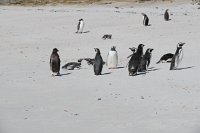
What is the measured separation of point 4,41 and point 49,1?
1319 inches

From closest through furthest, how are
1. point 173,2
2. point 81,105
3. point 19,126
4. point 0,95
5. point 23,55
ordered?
1. point 19,126
2. point 81,105
3. point 0,95
4. point 23,55
5. point 173,2

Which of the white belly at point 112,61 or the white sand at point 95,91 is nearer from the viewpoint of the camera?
the white sand at point 95,91

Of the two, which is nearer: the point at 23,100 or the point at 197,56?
the point at 23,100

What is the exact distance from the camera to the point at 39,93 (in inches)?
530

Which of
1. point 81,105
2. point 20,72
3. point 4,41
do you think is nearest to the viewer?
point 81,105

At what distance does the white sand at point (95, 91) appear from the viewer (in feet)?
33.3

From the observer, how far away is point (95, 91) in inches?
532

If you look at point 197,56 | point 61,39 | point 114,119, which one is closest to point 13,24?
point 61,39

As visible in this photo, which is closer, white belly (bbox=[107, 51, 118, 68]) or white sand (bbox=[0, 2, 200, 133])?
white sand (bbox=[0, 2, 200, 133])

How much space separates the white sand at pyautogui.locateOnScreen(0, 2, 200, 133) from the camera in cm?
1016

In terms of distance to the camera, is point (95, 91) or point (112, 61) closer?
point (95, 91)

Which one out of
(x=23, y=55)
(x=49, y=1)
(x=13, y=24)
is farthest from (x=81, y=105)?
(x=49, y=1)

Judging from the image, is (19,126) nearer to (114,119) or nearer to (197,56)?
(114,119)

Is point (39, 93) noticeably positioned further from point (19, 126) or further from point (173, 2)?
point (173, 2)
